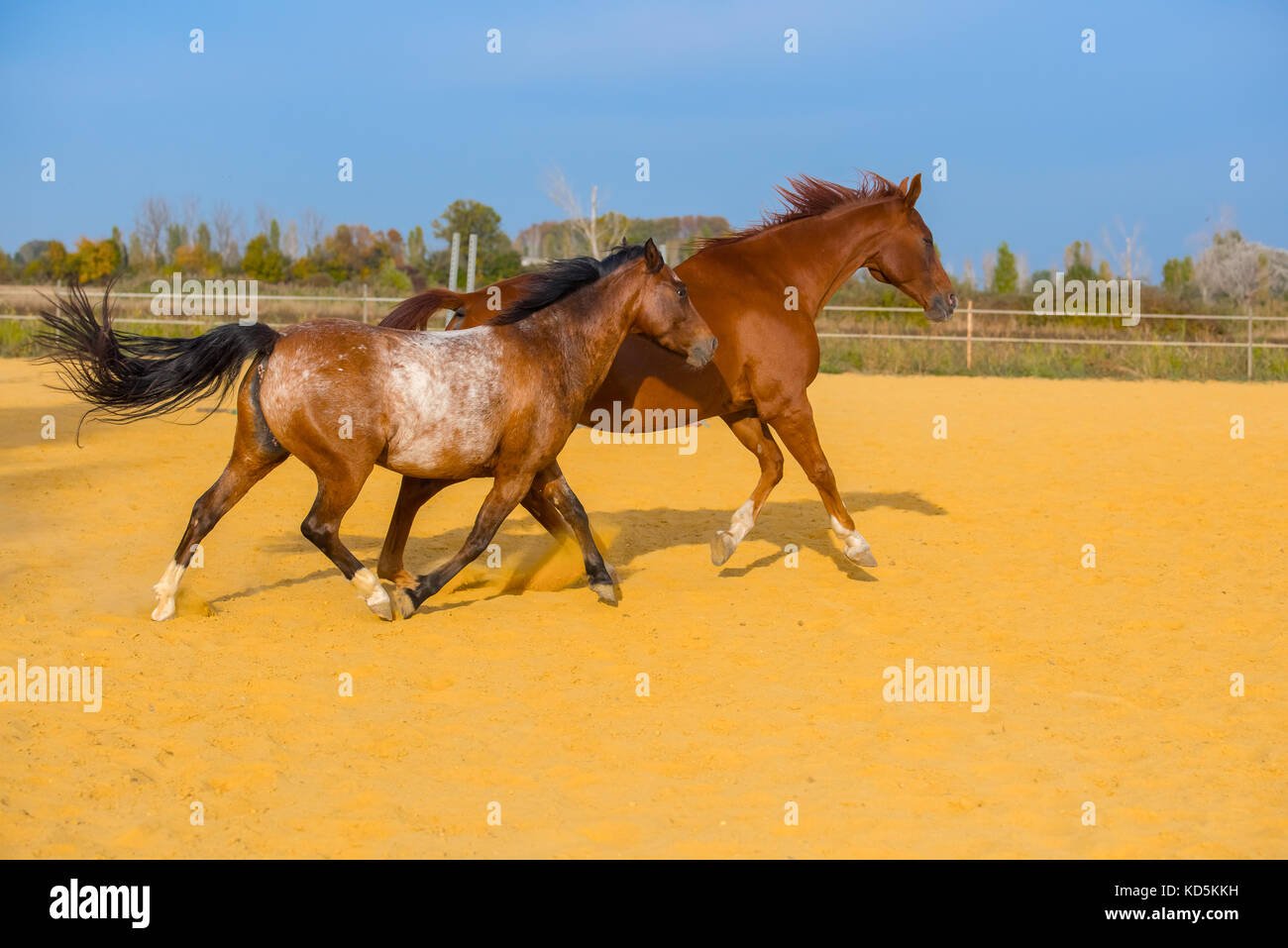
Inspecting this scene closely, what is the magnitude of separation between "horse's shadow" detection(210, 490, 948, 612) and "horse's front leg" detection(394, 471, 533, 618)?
0.30 meters

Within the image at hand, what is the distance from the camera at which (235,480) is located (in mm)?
5473

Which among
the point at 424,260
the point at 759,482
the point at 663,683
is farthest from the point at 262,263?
the point at 663,683

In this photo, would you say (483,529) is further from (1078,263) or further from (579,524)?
(1078,263)

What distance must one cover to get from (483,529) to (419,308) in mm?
1540

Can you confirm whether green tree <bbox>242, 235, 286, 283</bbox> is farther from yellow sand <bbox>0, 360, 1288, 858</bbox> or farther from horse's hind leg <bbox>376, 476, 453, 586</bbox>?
horse's hind leg <bbox>376, 476, 453, 586</bbox>

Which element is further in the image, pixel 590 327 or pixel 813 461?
pixel 813 461

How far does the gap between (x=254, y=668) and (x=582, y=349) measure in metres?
2.18

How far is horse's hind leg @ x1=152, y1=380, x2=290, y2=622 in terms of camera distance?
538 cm

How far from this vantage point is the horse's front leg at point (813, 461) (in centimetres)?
669

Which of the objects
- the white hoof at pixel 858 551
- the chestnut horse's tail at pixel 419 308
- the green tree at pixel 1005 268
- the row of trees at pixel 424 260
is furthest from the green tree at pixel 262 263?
the white hoof at pixel 858 551

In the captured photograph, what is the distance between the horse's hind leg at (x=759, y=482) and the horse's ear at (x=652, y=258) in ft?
4.11

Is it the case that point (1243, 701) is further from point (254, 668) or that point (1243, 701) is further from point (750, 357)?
point (254, 668)
